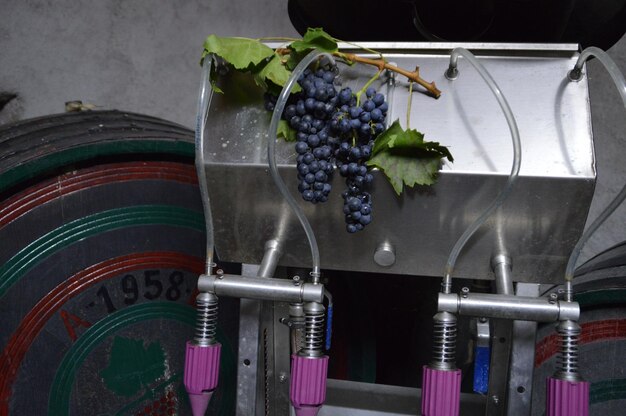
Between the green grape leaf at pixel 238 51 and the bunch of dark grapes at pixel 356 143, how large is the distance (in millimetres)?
143

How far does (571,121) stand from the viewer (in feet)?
2.95

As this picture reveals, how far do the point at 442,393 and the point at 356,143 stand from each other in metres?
0.39

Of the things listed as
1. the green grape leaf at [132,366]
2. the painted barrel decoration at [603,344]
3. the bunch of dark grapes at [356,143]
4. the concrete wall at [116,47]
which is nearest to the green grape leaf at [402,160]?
the bunch of dark grapes at [356,143]

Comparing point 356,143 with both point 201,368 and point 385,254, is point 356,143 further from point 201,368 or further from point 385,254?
point 201,368

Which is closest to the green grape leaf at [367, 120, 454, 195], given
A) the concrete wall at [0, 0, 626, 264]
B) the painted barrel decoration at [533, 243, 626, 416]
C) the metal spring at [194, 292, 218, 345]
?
the metal spring at [194, 292, 218, 345]

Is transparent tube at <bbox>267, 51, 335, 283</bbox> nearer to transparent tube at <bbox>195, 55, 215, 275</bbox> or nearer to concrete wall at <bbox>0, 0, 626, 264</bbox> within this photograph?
transparent tube at <bbox>195, 55, 215, 275</bbox>

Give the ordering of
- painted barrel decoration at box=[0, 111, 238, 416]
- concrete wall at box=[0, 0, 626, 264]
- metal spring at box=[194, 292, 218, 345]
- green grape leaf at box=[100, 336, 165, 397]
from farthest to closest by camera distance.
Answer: concrete wall at box=[0, 0, 626, 264] < green grape leaf at box=[100, 336, 165, 397] < painted barrel decoration at box=[0, 111, 238, 416] < metal spring at box=[194, 292, 218, 345]

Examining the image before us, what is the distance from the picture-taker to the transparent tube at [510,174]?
2.71 ft

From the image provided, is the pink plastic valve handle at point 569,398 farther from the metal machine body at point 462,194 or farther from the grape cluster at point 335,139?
the grape cluster at point 335,139

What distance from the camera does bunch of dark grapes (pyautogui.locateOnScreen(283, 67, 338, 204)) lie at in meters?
0.89

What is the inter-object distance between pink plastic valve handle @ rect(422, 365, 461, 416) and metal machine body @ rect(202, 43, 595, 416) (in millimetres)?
98

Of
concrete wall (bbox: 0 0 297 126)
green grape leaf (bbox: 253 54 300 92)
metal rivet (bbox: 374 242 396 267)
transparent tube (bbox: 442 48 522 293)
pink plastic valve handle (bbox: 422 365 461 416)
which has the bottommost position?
pink plastic valve handle (bbox: 422 365 461 416)

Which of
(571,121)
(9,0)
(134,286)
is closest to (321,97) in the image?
(571,121)

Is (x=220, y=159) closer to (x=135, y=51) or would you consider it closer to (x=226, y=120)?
(x=226, y=120)
